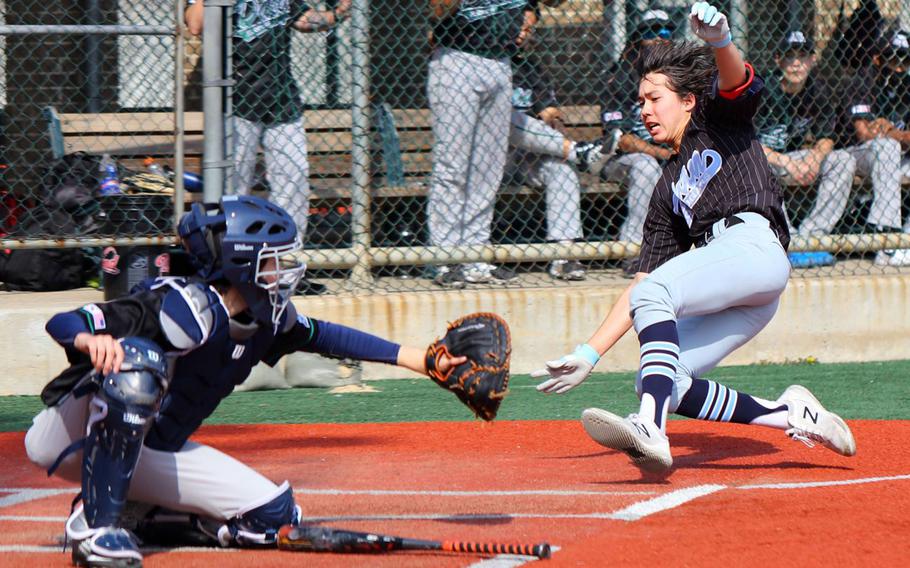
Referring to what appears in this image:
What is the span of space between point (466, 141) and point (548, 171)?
644mm

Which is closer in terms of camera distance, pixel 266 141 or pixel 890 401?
pixel 890 401

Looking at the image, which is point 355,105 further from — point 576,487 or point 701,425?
point 576,487

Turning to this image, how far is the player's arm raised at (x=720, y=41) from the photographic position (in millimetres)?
4164

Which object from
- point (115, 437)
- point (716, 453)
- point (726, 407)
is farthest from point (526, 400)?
point (115, 437)

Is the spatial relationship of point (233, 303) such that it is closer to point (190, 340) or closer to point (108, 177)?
point (190, 340)

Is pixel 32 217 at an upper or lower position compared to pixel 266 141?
lower

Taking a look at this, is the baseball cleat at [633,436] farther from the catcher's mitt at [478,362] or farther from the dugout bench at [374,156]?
the dugout bench at [374,156]

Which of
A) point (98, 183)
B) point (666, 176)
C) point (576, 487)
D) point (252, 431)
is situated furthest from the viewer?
point (98, 183)

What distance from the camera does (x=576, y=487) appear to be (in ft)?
14.9

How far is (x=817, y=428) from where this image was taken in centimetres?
473

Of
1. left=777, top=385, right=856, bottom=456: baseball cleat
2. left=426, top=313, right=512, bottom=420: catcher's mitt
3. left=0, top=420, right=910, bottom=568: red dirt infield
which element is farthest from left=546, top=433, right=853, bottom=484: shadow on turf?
left=426, top=313, right=512, bottom=420: catcher's mitt

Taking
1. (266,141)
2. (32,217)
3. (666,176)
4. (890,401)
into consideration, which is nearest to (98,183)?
(32,217)

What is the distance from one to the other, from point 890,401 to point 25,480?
4.40m

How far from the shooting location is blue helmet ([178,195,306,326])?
3.55 metres
